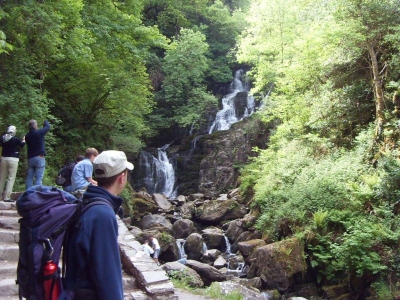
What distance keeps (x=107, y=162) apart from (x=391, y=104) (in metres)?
12.0

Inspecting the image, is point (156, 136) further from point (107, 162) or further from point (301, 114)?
point (107, 162)

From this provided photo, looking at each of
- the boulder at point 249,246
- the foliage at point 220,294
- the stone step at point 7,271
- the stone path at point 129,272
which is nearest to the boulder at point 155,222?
the boulder at point 249,246

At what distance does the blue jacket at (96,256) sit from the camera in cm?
198

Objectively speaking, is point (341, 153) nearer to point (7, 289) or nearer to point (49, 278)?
point (7, 289)

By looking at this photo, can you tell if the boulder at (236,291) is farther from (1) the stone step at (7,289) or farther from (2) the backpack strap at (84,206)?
(2) the backpack strap at (84,206)

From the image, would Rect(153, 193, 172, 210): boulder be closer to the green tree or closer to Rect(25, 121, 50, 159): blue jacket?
the green tree

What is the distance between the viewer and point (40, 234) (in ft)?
6.83

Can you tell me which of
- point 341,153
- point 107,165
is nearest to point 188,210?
point 341,153

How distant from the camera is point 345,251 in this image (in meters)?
8.93

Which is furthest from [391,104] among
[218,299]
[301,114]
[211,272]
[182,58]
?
[182,58]

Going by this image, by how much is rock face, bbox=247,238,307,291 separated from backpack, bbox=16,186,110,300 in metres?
8.74

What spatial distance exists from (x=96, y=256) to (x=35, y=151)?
655 cm

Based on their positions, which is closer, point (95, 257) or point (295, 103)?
point (95, 257)

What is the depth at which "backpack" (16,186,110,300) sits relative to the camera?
2.07m
